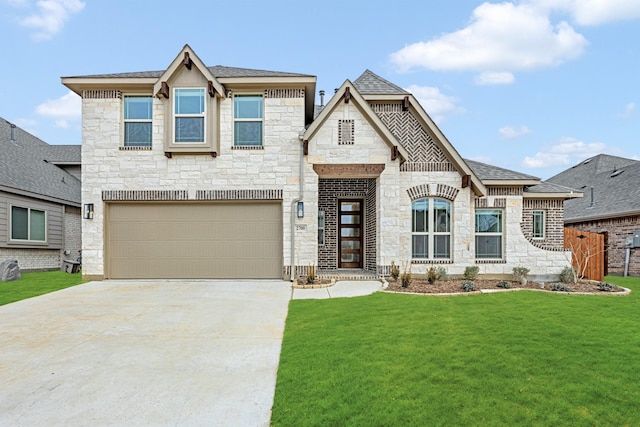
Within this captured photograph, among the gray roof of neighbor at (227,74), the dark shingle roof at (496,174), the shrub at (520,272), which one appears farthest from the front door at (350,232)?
the shrub at (520,272)

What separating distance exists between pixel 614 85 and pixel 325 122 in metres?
14.5

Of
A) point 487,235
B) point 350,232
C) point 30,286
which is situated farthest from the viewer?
point 350,232

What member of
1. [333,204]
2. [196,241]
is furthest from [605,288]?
[196,241]

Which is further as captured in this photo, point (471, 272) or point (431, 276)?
point (471, 272)

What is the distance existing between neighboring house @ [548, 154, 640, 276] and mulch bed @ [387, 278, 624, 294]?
6.80m

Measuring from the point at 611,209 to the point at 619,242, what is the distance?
152 cm

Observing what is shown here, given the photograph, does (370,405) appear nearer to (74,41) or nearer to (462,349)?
(462,349)

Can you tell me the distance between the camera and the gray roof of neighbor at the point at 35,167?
15.5 meters

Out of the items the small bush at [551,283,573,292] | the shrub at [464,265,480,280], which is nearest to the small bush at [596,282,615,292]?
the small bush at [551,283,573,292]

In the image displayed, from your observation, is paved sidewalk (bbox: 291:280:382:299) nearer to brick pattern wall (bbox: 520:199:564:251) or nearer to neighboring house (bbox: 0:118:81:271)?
brick pattern wall (bbox: 520:199:564:251)

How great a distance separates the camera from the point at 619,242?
1733 cm

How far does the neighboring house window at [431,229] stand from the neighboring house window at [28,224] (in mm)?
14486

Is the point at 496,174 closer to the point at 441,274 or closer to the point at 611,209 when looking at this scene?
the point at 441,274

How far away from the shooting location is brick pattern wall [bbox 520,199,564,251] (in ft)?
43.9
